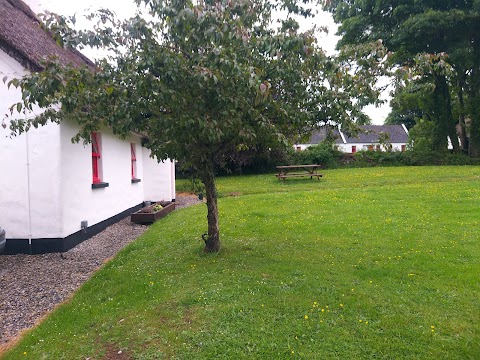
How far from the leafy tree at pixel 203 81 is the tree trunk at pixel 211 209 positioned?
338 millimetres

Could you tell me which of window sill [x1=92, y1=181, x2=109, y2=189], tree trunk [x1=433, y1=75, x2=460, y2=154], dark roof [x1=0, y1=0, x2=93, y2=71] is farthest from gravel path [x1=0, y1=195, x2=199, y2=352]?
tree trunk [x1=433, y1=75, x2=460, y2=154]

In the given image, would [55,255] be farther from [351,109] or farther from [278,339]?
[351,109]

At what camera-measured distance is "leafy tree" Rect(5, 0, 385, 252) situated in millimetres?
4324

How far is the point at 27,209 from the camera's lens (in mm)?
7602

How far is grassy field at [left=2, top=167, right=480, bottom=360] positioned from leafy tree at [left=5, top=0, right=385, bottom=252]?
6.18 feet

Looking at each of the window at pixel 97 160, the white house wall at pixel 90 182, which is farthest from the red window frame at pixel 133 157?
the window at pixel 97 160

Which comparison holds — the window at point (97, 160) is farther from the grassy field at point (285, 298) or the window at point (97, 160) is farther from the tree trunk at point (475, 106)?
the tree trunk at point (475, 106)

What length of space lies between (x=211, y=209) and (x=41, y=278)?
2911mm

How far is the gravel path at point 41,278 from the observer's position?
190 inches

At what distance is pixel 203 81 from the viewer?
434cm

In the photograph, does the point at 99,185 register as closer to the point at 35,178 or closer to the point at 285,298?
the point at 35,178

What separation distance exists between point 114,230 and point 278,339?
24.2 feet

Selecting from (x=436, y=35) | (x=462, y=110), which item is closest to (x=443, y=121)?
(x=462, y=110)

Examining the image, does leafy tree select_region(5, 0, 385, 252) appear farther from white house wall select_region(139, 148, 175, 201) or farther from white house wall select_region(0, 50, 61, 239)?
white house wall select_region(139, 148, 175, 201)
